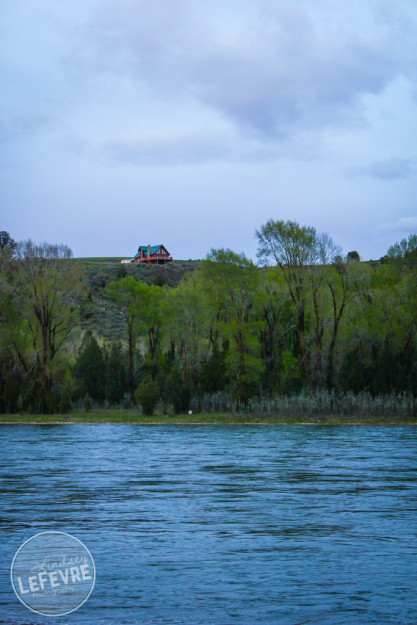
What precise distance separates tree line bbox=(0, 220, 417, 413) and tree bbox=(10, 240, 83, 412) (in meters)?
0.10

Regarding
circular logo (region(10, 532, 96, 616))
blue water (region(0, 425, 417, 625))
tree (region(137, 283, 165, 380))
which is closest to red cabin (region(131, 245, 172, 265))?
tree (region(137, 283, 165, 380))

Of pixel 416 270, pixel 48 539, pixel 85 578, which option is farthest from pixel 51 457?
pixel 416 270

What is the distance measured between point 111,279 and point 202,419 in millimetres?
95370

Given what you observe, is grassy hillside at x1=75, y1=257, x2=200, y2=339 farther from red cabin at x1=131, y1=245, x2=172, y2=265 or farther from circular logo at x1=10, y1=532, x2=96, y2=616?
circular logo at x1=10, y1=532, x2=96, y2=616

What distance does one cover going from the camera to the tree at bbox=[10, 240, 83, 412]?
6969 centimetres

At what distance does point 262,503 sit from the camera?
899 inches

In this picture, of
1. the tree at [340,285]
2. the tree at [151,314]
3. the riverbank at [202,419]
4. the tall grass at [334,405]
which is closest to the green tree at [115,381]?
the tree at [151,314]

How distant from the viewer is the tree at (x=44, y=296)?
69.7m

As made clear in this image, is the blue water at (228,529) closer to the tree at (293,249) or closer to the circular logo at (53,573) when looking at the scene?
the circular logo at (53,573)

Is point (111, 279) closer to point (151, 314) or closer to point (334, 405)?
point (151, 314)

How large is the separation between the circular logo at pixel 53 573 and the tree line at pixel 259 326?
49276 mm

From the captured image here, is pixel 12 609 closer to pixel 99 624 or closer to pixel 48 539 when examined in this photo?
pixel 99 624

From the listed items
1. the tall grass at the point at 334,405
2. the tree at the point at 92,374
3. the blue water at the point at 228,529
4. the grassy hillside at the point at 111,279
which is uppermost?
the grassy hillside at the point at 111,279

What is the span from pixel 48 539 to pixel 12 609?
5009 millimetres
